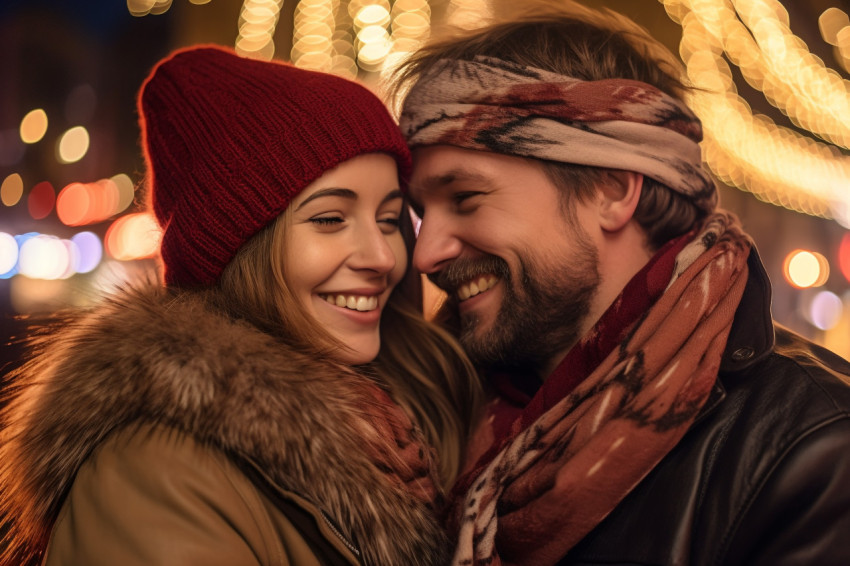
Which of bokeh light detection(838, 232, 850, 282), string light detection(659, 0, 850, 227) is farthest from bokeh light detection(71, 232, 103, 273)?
bokeh light detection(838, 232, 850, 282)

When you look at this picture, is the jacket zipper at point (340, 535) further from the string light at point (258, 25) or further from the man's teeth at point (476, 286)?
the string light at point (258, 25)

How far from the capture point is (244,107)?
6.93ft

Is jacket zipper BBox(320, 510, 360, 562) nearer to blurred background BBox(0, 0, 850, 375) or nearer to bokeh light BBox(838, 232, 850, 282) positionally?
blurred background BBox(0, 0, 850, 375)

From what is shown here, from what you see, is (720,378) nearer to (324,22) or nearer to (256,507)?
(256,507)

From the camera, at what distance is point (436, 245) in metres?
2.53

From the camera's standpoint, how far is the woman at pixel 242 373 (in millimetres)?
1604

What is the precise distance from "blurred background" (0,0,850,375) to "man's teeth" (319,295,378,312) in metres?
0.58

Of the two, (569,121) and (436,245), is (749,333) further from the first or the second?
(436,245)

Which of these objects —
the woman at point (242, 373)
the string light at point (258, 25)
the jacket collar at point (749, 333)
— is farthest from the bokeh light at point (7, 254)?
the jacket collar at point (749, 333)

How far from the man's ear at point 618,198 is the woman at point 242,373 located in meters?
0.70

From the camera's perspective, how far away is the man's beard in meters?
2.37

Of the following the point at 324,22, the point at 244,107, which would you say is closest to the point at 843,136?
the point at 324,22

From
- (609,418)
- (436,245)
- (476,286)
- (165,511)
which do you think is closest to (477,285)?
(476,286)

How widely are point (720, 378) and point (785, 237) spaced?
22.9 m
